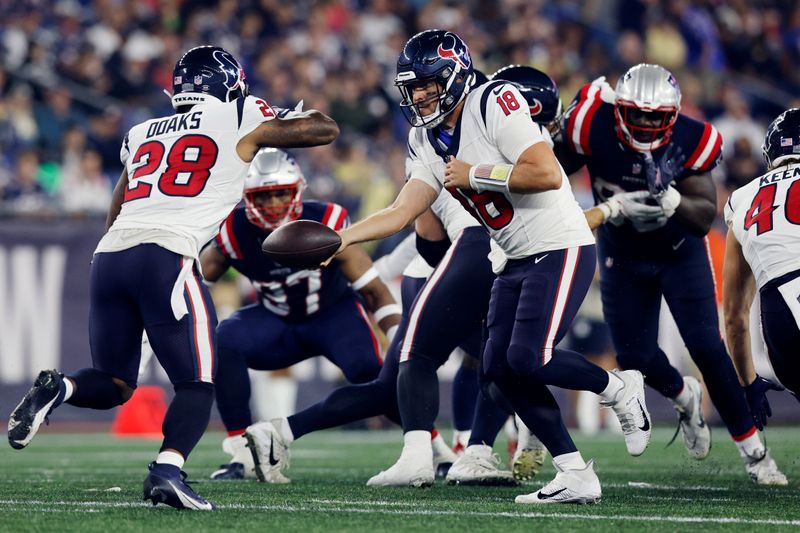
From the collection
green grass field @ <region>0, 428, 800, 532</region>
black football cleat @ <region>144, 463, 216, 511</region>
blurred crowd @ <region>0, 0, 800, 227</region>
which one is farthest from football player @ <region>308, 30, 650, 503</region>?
blurred crowd @ <region>0, 0, 800, 227</region>

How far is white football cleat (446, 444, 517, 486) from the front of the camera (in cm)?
562

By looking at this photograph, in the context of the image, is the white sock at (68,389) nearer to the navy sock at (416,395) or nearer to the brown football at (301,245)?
the brown football at (301,245)

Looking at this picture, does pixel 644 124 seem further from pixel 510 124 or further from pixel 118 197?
pixel 118 197

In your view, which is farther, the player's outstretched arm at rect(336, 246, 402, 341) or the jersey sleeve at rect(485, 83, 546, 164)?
the player's outstretched arm at rect(336, 246, 402, 341)

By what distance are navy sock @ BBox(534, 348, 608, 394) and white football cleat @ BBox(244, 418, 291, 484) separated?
4.74 feet

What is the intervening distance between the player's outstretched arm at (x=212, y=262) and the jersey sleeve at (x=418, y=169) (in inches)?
60.1

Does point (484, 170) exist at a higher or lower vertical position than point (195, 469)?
higher

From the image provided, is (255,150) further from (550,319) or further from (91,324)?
(550,319)

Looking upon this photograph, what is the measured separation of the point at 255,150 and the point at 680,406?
261 centimetres

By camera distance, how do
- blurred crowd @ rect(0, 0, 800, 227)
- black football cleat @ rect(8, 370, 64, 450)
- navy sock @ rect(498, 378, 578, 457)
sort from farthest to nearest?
1. blurred crowd @ rect(0, 0, 800, 227)
2. navy sock @ rect(498, 378, 578, 457)
3. black football cleat @ rect(8, 370, 64, 450)

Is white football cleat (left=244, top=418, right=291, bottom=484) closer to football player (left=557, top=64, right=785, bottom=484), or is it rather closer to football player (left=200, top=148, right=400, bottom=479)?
football player (left=200, top=148, right=400, bottom=479)

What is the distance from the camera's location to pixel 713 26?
602 inches

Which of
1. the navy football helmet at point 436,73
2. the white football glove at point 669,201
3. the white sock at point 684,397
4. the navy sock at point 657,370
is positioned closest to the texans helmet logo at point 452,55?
the navy football helmet at point 436,73

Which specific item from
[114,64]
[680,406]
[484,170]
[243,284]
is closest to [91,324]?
[484,170]
